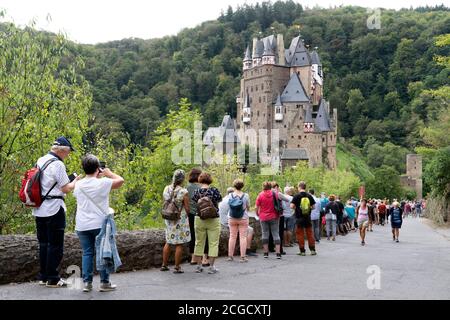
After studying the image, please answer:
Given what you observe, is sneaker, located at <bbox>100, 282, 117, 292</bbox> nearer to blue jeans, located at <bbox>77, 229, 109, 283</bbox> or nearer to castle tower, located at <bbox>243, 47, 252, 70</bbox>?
blue jeans, located at <bbox>77, 229, 109, 283</bbox>

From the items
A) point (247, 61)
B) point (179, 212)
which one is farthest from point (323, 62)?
point (179, 212)

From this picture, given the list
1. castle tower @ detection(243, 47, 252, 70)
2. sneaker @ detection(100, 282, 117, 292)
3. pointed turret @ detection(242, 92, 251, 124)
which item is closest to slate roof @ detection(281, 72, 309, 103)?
pointed turret @ detection(242, 92, 251, 124)

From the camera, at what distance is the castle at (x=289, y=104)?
351ft

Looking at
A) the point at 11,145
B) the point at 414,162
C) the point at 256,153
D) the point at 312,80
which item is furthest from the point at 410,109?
the point at 11,145

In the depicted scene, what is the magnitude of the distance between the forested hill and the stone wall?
106194mm

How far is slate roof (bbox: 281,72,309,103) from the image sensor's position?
111000 mm

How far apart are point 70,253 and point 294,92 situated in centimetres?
10518

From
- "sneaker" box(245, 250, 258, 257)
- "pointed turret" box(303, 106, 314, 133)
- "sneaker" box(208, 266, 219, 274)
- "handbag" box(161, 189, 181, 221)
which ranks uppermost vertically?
"pointed turret" box(303, 106, 314, 133)

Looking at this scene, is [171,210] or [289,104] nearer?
[171,210]

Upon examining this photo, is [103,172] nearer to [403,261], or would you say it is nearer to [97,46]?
[403,261]

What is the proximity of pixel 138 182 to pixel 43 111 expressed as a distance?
805cm

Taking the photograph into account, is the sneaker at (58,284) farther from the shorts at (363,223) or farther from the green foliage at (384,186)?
the green foliage at (384,186)

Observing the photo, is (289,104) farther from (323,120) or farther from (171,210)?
(171,210)

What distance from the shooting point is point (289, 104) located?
11100cm
